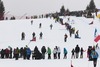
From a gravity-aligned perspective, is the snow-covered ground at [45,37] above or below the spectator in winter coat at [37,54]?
above

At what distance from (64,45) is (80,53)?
24.5 feet

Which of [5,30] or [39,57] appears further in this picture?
[5,30]

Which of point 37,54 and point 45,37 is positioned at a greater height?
point 45,37

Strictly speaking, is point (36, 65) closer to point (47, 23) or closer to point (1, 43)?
point (1, 43)

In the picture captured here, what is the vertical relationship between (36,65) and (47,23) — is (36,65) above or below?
below

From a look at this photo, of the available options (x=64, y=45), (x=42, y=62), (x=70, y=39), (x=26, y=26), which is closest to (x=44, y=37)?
(x=70, y=39)

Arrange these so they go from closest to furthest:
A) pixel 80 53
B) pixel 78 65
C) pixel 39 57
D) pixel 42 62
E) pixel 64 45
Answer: pixel 78 65 < pixel 42 62 < pixel 39 57 < pixel 80 53 < pixel 64 45

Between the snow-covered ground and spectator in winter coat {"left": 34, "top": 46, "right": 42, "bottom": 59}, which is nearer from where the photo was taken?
the snow-covered ground

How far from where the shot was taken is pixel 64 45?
135 ft

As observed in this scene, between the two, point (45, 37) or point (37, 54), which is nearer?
point (37, 54)

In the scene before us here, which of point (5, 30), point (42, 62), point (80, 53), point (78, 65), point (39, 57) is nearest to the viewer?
point (78, 65)

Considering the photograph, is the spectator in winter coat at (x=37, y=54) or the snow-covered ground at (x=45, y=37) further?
the spectator in winter coat at (x=37, y=54)

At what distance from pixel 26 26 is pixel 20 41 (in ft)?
46.6

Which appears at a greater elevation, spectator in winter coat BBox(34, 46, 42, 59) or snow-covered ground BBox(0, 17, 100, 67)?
snow-covered ground BBox(0, 17, 100, 67)
